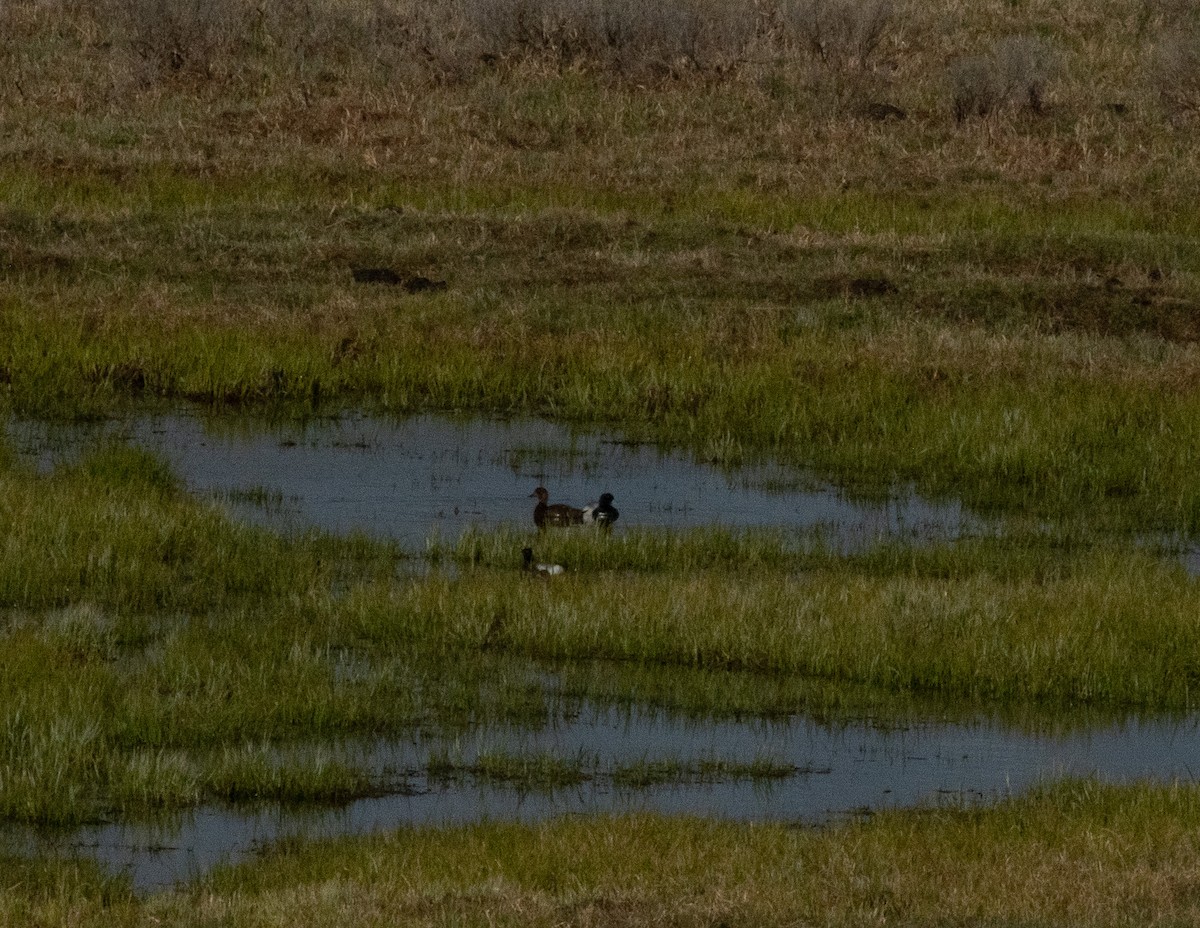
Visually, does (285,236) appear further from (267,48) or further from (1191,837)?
(1191,837)

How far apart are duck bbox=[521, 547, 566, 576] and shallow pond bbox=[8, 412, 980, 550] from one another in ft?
3.17

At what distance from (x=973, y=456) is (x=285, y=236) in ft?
23.4

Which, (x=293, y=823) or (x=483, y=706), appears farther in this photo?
(x=483, y=706)

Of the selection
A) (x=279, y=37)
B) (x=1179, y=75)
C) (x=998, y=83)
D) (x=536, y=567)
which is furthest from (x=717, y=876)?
(x=279, y=37)

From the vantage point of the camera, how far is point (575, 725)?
9.90m

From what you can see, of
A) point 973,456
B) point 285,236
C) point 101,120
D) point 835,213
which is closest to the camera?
point 973,456

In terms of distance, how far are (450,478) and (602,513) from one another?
1.99m

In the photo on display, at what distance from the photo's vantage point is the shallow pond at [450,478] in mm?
13742

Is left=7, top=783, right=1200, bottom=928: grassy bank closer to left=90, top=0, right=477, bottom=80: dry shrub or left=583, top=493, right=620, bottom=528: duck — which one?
left=583, top=493, right=620, bottom=528: duck

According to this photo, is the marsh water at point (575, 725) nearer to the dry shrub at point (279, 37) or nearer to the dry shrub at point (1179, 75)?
the dry shrub at point (279, 37)

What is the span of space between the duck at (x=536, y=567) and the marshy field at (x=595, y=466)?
0.20m

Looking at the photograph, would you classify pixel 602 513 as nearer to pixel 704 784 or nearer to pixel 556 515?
pixel 556 515

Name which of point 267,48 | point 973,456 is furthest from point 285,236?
point 267,48

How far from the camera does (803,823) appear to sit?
8.65m
